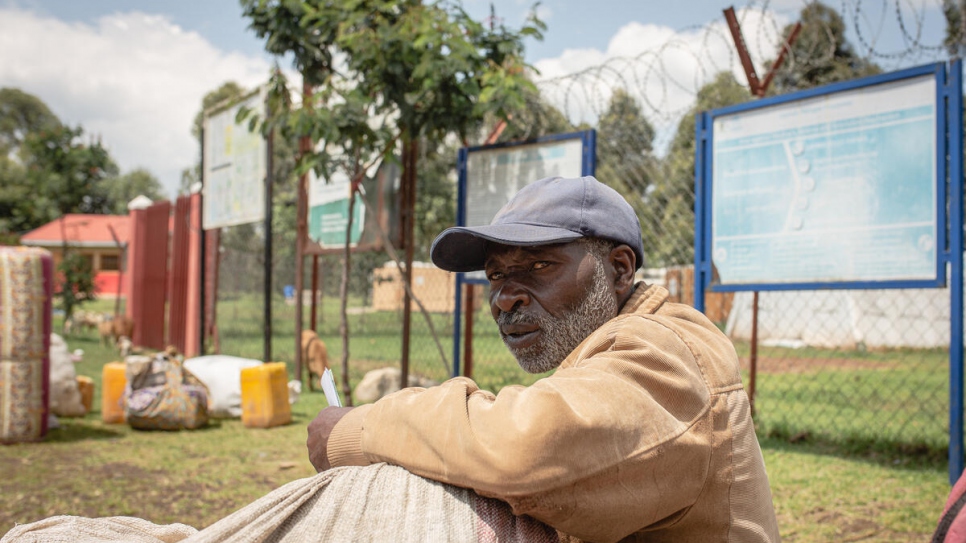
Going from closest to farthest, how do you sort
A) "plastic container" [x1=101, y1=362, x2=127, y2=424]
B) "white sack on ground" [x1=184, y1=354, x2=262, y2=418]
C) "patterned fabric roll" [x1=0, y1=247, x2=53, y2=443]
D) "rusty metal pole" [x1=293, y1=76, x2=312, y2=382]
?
"patterned fabric roll" [x1=0, y1=247, x2=53, y2=443]
"plastic container" [x1=101, y1=362, x2=127, y2=424]
"white sack on ground" [x1=184, y1=354, x2=262, y2=418]
"rusty metal pole" [x1=293, y1=76, x2=312, y2=382]

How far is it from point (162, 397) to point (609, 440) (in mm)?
6241

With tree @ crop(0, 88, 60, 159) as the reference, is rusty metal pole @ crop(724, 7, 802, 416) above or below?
below

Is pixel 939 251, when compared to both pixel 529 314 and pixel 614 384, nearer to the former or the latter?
pixel 529 314

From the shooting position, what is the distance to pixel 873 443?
5.56 meters

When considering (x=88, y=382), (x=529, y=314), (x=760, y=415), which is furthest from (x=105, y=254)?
(x=529, y=314)

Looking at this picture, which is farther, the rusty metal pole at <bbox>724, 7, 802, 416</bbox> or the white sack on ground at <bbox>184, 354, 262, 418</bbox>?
the white sack on ground at <bbox>184, 354, 262, 418</bbox>

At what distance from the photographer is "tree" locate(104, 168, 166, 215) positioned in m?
49.6

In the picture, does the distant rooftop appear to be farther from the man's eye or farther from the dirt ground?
the man's eye

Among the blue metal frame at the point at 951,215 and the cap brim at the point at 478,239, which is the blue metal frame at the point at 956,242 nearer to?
the blue metal frame at the point at 951,215

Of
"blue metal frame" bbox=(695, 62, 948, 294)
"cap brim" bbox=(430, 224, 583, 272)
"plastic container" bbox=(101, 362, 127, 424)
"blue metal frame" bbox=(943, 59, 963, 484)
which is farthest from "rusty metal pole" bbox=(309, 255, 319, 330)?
"cap brim" bbox=(430, 224, 583, 272)

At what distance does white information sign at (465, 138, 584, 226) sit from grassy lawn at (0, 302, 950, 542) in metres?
2.07

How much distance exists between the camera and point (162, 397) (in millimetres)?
6695

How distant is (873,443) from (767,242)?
1856 millimetres

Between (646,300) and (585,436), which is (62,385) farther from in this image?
(585,436)
